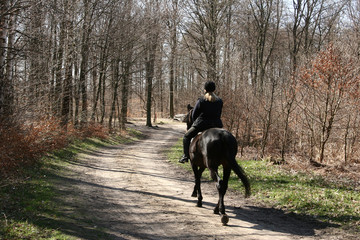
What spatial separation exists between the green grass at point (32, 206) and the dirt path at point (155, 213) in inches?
9.7

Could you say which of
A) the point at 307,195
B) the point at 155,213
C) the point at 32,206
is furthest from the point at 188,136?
the point at 32,206

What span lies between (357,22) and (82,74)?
58.2 ft

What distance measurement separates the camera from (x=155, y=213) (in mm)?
6820

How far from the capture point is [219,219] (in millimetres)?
6680

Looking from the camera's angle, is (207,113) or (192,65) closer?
(207,113)

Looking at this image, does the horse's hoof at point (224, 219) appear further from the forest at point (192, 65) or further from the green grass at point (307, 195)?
the forest at point (192, 65)

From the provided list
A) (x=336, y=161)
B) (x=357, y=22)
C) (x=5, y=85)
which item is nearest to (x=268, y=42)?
(x=357, y=22)

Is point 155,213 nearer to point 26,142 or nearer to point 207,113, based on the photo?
point 207,113

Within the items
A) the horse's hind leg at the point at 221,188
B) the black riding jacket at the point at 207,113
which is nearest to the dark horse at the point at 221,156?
the horse's hind leg at the point at 221,188

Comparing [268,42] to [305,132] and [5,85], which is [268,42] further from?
[5,85]

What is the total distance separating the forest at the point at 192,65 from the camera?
11.4 metres

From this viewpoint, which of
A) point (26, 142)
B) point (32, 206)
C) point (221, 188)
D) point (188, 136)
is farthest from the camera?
point (26, 142)

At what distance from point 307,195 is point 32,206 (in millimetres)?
6980

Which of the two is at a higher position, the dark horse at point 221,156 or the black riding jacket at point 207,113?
the black riding jacket at point 207,113
